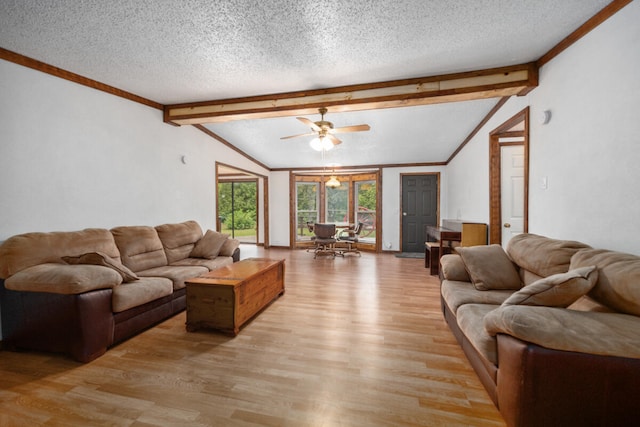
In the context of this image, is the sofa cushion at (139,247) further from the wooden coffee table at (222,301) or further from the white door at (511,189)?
the white door at (511,189)

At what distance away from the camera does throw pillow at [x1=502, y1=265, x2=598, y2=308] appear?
4.97ft

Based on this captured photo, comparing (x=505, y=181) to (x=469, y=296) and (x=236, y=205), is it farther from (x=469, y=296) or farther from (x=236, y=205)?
(x=236, y=205)

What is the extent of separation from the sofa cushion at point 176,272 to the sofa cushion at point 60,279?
767 millimetres

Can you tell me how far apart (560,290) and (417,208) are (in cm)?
576

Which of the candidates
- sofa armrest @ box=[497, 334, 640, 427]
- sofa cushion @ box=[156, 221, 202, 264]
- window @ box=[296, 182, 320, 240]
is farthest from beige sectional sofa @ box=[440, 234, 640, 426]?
window @ box=[296, 182, 320, 240]

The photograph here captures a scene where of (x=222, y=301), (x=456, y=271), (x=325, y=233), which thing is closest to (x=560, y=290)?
(x=456, y=271)

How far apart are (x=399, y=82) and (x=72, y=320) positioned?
12.8 ft

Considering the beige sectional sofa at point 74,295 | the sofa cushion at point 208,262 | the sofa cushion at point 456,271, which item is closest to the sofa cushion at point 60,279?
the beige sectional sofa at point 74,295

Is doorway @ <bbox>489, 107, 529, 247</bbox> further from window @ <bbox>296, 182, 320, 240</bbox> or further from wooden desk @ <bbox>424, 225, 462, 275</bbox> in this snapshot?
Result: window @ <bbox>296, 182, 320, 240</bbox>

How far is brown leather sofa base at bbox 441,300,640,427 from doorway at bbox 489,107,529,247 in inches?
120

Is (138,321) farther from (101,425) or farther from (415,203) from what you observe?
(415,203)

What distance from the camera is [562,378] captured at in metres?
1.24

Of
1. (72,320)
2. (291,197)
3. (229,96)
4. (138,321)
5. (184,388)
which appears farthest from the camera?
(291,197)

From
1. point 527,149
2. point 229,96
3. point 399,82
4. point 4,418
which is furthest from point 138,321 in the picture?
point 527,149
